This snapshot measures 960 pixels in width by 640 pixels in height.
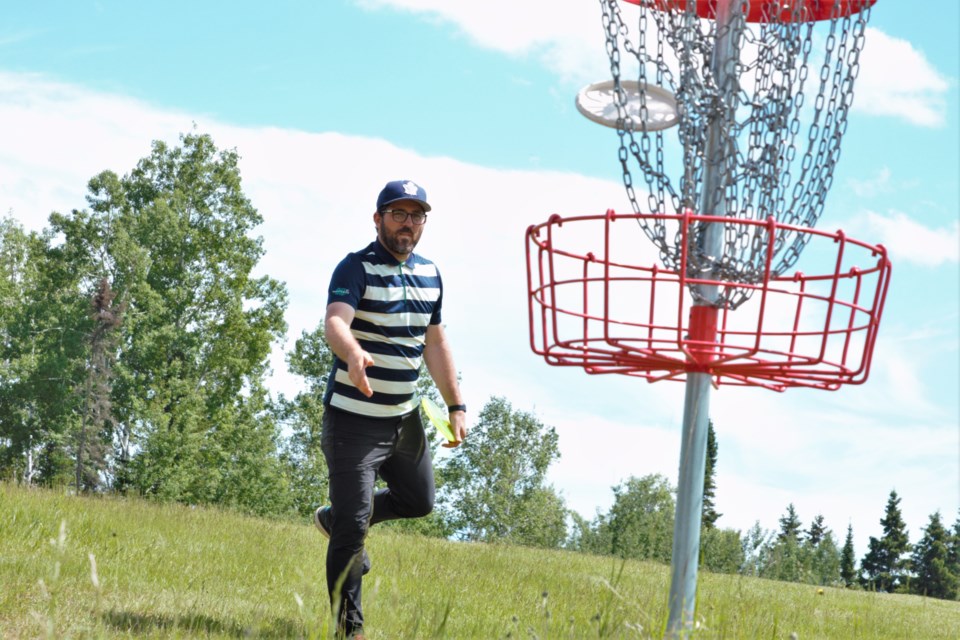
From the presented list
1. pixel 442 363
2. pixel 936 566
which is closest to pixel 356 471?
pixel 442 363

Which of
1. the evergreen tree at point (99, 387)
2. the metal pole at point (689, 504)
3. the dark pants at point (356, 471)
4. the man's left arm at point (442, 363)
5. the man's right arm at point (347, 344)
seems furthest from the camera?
the evergreen tree at point (99, 387)

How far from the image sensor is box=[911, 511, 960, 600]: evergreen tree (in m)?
64.2

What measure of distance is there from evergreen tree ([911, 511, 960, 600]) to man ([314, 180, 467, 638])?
6530cm

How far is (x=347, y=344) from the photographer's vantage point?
14.4ft

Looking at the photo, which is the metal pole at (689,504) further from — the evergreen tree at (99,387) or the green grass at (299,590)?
the evergreen tree at (99,387)

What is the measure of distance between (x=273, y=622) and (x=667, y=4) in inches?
144

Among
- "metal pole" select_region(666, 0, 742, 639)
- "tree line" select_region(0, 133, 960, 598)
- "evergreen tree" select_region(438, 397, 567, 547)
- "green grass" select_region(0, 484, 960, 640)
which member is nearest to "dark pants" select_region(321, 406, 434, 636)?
"green grass" select_region(0, 484, 960, 640)

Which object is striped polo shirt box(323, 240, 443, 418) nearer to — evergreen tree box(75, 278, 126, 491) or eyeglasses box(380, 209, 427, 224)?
eyeglasses box(380, 209, 427, 224)

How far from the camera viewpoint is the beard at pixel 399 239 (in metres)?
5.08

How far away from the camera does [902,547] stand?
232ft

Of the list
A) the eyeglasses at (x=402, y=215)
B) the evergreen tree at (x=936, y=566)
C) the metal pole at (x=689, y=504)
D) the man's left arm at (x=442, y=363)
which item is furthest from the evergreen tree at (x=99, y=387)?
the evergreen tree at (x=936, y=566)

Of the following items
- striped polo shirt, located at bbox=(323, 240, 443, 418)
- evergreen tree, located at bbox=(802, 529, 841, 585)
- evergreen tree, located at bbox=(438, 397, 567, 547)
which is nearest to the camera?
striped polo shirt, located at bbox=(323, 240, 443, 418)

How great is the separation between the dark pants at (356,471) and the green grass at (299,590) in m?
0.16

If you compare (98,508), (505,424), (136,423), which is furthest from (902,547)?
(98,508)
